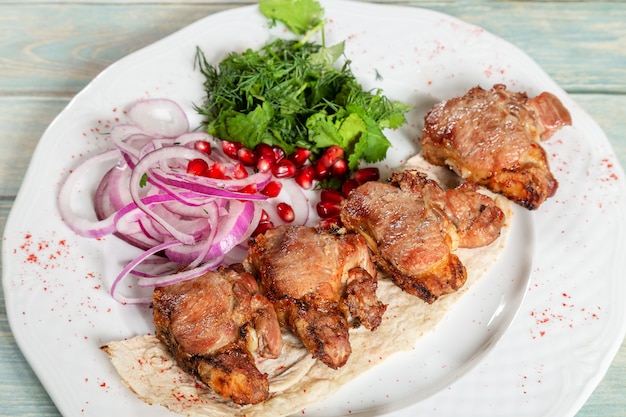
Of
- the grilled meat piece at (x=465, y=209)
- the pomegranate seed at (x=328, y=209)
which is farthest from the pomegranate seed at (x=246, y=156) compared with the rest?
the grilled meat piece at (x=465, y=209)

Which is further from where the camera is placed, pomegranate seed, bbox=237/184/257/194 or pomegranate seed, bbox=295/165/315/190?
pomegranate seed, bbox=295/165/315/190

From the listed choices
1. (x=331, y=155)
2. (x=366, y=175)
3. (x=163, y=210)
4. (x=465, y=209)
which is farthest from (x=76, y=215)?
(x=465, y=209)

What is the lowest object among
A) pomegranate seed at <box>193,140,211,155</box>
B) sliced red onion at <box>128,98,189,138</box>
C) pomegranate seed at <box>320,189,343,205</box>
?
pomegranate seed at <box>320,189,343,205</box>

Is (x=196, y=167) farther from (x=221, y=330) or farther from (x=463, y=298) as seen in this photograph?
(x=463, y=298)

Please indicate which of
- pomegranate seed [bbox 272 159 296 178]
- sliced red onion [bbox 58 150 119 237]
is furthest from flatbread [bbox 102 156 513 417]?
pomegranate seed [bbox 272 159 296 178]

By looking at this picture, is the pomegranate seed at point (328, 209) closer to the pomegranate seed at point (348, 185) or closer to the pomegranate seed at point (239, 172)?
the pomegranate seed at point (348, 185)

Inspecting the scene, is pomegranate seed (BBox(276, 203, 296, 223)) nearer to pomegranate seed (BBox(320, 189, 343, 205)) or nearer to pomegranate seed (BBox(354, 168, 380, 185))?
pomegranate seed (BBox(320, 189, 343, 205))
